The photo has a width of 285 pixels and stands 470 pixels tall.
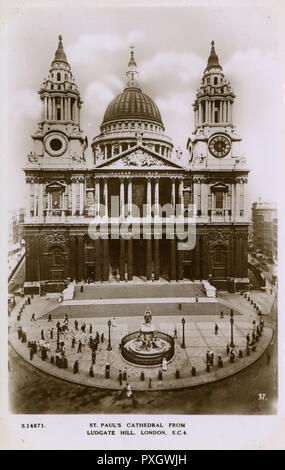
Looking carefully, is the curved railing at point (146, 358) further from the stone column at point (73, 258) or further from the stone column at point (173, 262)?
the stone column at point (73, 258)

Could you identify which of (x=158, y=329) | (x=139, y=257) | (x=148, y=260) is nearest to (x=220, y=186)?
(x=148, y=260)

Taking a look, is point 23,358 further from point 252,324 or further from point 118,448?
point 252,324

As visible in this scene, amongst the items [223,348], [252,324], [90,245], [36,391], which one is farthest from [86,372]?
[90,245]

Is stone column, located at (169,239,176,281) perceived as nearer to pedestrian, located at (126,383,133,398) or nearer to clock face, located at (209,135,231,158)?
clock face, located at (209,135,231,158)

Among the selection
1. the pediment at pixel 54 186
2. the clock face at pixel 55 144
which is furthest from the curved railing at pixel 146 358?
the clock face at pixel 55 144

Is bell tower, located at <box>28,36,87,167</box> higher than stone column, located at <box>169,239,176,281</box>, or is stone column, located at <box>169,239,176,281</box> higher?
bell tower, located at <box>28,36,87,167</box>

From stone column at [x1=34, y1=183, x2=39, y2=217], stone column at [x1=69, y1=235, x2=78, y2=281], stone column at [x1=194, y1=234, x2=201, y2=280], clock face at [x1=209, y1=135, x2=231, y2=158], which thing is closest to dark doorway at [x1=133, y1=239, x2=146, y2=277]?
stone column at [x1=194, y1=234, x2=201, y2=280]

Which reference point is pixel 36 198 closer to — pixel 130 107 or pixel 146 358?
pixel 130 107
